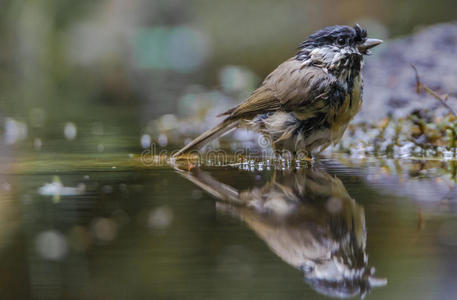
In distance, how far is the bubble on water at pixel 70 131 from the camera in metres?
Answer: 7.99

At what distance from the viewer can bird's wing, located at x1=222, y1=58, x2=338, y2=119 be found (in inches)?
214

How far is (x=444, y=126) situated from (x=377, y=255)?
350 cm

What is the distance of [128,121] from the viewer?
9617mm

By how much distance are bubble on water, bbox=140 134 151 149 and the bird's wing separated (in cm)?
148

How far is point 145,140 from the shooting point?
7.73 m

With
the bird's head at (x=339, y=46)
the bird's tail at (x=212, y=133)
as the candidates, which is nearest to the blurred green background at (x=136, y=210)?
the bird's tail at (x=212, y=133)

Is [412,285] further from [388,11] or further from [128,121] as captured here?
[388,11]

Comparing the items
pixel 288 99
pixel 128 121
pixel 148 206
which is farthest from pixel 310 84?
pixel 128 121

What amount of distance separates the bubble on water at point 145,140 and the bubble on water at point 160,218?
323 cm

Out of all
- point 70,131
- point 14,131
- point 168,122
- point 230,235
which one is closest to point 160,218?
point 230,235

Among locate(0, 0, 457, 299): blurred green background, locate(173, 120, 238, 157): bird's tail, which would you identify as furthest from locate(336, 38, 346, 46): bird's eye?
locate(173, 120, 238, 157): bird's tail

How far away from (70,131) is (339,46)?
402cm

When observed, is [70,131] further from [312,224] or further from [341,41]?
[312,224]

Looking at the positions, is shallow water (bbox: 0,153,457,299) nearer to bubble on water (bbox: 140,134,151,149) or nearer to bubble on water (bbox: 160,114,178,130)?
bubble on water (bbox: 140,134,151,149)
